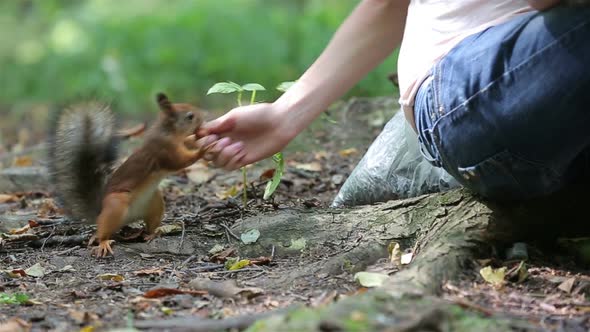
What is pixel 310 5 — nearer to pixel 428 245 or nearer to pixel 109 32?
pixel 109 32

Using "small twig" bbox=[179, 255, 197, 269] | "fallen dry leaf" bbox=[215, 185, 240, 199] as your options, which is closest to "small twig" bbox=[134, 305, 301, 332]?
"small twig" bbox=[179, 255, 197, 269]

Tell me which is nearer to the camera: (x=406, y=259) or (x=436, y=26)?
(x=436, y=26)

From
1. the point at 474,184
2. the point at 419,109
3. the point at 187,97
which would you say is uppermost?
the point at 419,109

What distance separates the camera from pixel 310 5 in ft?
34.4

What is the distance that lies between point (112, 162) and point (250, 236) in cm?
66

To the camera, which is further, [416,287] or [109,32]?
[109,32]

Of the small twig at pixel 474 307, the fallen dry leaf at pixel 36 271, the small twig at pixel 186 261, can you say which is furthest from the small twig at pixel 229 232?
the small twig at pixel 474 307

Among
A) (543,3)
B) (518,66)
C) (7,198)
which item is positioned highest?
(543,3)

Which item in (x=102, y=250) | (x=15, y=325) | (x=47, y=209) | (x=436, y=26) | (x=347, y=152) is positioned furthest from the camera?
(x=347, y=152)

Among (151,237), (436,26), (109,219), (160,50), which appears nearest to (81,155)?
(109,219)

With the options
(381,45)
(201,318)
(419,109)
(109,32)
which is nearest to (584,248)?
(419,109)

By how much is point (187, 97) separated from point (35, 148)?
2683 millimetres

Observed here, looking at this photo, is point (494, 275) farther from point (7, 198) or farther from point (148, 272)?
point (7, 198)

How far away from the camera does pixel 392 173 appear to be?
A: 9.87 ft
